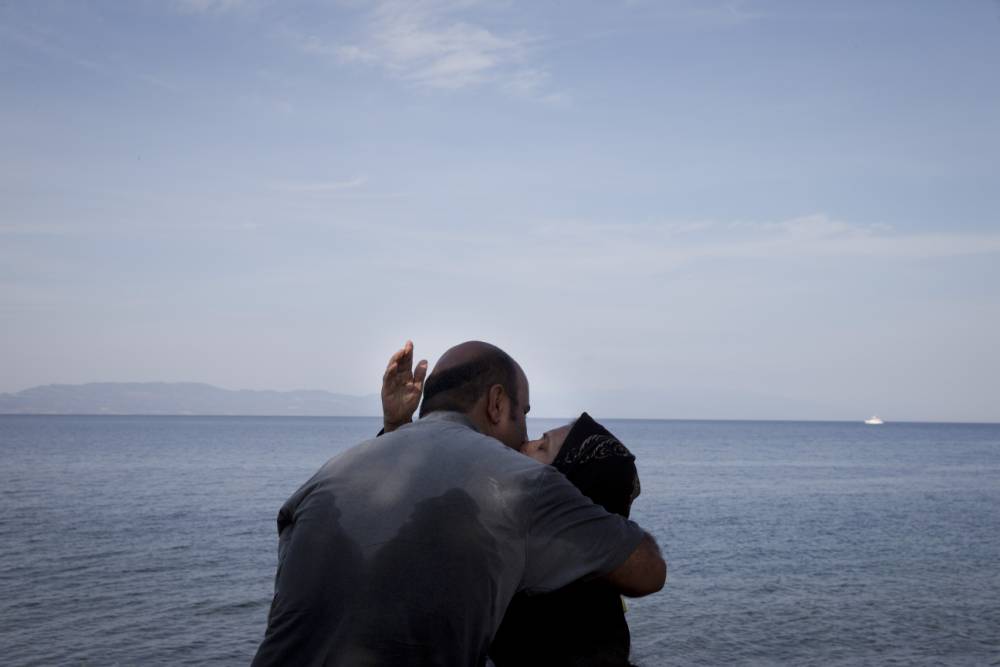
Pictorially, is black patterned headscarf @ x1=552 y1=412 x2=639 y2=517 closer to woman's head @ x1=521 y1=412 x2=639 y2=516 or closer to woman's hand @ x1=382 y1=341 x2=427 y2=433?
woman's head @ x1=521 y1=412 x2=639 y2=516

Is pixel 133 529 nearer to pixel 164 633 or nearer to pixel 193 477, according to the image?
pixel 164 633

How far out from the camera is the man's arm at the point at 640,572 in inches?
119

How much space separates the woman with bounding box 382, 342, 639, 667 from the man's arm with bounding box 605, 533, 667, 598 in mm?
80

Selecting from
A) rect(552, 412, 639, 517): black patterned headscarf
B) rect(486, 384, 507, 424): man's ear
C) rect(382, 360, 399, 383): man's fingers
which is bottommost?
rect(552, 412, 639, 517): black patterned headscarf

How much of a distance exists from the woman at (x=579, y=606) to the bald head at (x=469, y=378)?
0.32 meters

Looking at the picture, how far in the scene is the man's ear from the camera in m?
3.39

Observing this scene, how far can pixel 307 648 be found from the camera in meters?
2.79

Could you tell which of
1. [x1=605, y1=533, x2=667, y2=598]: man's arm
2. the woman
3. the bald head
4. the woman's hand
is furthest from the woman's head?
the woman's hand

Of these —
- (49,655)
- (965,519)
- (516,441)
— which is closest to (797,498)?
(965,519)

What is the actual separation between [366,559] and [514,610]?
772mm

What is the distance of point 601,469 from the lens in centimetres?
351

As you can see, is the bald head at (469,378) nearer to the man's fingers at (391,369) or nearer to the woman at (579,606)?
the woman at (579,606)

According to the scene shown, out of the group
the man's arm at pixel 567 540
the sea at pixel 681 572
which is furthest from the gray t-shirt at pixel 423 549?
the sea at pixel 681 572

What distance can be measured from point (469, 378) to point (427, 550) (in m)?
0.78
